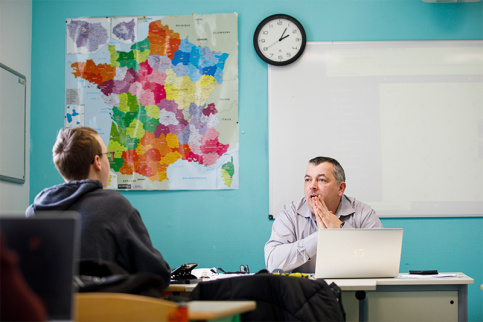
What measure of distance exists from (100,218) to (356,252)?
1163 millimetres

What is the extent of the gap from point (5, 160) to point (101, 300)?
2775 mm

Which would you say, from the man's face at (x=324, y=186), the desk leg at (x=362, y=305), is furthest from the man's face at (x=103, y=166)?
the man's face at (x=324, y=186)

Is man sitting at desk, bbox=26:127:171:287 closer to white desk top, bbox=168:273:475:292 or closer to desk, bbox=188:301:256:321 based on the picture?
white desk top, bbox=168:273:475:292

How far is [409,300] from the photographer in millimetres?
2398

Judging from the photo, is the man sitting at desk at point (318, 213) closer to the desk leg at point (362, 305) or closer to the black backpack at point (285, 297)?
the desk leg at point (362, 305)

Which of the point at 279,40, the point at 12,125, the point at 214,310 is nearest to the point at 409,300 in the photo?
the point at 214,310

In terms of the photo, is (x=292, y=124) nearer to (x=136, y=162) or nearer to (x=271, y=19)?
(x=271, y=19)

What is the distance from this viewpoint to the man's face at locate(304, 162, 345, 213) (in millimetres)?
3324

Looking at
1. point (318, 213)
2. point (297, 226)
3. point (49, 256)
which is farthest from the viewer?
point (297, 226)

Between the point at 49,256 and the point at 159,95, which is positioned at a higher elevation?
the point at 159,95

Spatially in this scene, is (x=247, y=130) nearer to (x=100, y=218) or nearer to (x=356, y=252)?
(x=356, y=252)

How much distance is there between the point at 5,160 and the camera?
3701 millimetres

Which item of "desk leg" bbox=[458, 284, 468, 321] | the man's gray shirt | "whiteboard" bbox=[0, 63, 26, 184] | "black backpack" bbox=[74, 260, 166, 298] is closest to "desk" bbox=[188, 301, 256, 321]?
"black backpack" bbox=[74, 260, 166, 298]

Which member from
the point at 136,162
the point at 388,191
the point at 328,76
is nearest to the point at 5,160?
the point at 136,162
